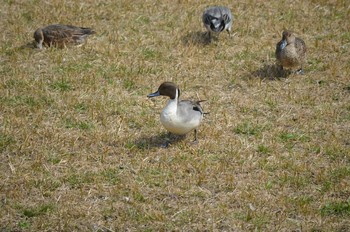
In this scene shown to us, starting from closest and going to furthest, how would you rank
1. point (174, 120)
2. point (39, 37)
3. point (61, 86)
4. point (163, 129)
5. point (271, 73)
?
point (174, 120)
point (163, 129)
point (61, 86)
point (271, 73)
point (39, 37)

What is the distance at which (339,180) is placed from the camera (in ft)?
18.2

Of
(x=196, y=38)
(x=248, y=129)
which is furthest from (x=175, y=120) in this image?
(x=196, y=38)

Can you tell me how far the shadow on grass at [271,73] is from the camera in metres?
7.92

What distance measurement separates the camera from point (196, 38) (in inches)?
353

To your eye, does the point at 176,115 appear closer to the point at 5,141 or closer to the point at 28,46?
the point at 5,141

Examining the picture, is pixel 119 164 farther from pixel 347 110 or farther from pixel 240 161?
pixel 347 110

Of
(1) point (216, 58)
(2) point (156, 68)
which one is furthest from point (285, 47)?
(2) point (156, 68)

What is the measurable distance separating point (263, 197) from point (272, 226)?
1.41ft

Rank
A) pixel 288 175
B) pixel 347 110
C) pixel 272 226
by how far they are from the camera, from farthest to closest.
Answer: pixel 347 110 < pixel 288 175 < pixel 272 226

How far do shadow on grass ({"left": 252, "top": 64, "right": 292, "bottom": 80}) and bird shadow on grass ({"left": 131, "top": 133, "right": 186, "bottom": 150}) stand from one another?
2092mm

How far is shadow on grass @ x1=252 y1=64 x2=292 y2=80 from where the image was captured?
26.0ft

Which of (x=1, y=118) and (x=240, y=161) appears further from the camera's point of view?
(x=1, y=118)

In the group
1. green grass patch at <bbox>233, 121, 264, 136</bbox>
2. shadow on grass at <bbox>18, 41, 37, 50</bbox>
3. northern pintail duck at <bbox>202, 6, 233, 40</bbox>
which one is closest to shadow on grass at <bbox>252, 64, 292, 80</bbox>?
northern pintail duck at <bbox>202, 6, 233, 40</bbox>

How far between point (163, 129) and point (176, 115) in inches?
25.4
